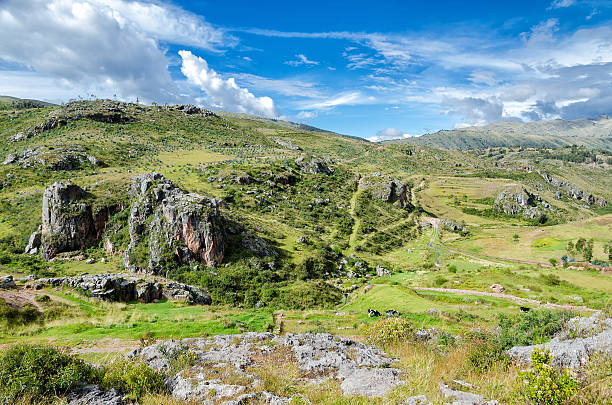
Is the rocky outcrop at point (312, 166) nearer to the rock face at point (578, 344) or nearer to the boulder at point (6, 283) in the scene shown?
the boulder at point (6, 283)

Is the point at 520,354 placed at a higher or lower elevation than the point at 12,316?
higher

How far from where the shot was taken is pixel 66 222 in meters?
42.2

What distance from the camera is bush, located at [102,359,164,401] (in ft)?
31.7

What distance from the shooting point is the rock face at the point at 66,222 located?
4122 cm

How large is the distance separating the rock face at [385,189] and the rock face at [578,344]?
3664 inches

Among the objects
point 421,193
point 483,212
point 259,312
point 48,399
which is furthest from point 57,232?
point 483,212

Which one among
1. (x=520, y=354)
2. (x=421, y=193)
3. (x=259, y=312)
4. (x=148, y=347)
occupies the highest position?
(x=421, y=193)

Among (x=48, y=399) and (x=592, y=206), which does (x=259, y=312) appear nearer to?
(x=48, y=399)

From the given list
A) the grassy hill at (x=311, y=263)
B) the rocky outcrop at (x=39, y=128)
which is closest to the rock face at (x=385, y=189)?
the grassy hill at (x=311, y=263)

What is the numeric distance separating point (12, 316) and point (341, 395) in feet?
81.1

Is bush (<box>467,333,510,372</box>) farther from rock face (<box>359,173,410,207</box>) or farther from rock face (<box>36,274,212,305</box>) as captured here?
rock face (<box>359,173,410,207</box>)

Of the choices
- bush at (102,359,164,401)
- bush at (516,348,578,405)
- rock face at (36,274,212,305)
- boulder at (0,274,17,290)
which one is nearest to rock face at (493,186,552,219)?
rock face at (36,274,212,305)

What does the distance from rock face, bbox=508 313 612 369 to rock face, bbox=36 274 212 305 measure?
1146 inches

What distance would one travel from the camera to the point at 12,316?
19.8m
